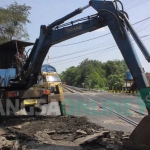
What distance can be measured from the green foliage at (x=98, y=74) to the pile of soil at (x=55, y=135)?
40.3 m

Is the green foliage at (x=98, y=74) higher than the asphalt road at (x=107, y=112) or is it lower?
higher

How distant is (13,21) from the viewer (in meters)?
27.1

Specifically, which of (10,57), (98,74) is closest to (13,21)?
(10,57)

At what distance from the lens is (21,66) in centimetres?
1039

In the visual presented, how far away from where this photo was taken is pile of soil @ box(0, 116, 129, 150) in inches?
247

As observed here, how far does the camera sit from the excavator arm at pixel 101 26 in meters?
5.79

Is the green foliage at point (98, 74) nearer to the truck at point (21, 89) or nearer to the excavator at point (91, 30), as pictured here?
the truck at point (21, 89)

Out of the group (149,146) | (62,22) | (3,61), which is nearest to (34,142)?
(149,146)

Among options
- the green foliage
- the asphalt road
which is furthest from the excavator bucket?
A: the green foliage

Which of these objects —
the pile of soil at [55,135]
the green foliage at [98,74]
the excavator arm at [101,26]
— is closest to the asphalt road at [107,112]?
the pile of soil at [55,135]

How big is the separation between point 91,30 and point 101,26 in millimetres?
448

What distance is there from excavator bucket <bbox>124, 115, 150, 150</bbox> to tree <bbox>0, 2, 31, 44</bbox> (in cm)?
2234

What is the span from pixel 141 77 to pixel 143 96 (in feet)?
1.59

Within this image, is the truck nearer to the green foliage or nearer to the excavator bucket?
the excavator bucket
